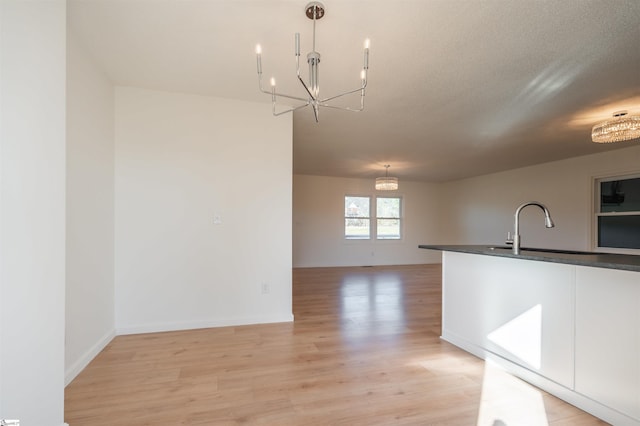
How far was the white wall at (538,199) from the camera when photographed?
16.7ft

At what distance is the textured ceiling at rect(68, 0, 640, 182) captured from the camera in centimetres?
176

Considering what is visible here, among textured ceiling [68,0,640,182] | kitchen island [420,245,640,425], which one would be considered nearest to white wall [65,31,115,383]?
textured ceiling [68,0,640,182]

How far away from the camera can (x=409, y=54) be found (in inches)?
86.8

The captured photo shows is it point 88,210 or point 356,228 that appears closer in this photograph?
point 88,210

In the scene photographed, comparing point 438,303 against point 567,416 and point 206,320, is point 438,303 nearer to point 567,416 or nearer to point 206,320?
point 567,416

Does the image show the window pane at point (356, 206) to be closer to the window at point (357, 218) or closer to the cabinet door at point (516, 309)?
the window at point (357, 218)

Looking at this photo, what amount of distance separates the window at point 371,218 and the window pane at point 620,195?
4270 mm

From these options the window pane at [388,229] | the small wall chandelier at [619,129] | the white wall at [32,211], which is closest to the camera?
the white wall at [32,211]

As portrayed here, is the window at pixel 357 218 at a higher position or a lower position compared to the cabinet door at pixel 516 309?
higher

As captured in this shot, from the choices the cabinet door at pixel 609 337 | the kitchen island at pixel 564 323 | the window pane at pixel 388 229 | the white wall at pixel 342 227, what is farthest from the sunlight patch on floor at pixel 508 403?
the window pane at pixel 388 229

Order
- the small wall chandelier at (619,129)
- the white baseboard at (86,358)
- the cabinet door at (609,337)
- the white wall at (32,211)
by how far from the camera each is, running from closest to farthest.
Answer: the white wall at (32,211) < the cabinet door at (609,337) < the white baseboard at (86,358) < the small wall chandelier at (619,129)

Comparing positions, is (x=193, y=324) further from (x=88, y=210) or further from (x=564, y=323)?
(x=564, y=323)

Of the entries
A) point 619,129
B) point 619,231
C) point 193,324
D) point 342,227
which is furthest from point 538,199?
point 193,324

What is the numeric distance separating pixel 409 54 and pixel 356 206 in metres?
5.84
